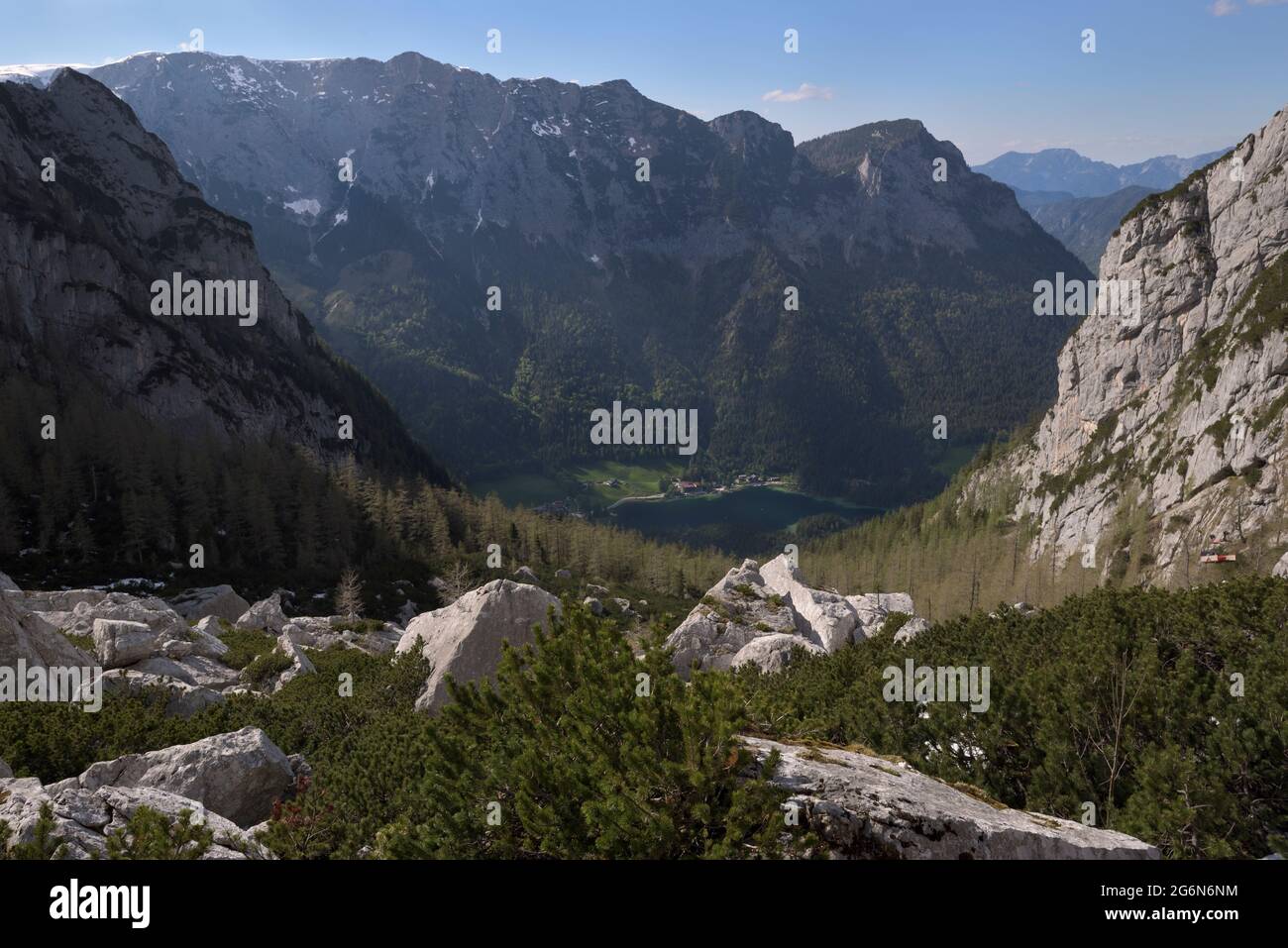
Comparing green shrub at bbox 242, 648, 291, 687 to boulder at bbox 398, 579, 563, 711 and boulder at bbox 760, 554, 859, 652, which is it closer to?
boulder at bbox 398, 579, 563, 711

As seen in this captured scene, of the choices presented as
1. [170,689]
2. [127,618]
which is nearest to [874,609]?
[170,689]

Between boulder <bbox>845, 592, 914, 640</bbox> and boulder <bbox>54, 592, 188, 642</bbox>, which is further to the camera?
boulder <bbox>845, 592, 914, 640</bbox>

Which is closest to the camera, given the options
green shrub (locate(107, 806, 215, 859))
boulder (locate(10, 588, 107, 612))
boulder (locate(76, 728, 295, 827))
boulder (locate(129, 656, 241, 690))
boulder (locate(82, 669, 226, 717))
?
green shrub (locate(107, 806, 215, 859))

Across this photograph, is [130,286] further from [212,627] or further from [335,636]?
[335,636]

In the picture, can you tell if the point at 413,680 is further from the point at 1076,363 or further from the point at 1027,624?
the point at 1076,363

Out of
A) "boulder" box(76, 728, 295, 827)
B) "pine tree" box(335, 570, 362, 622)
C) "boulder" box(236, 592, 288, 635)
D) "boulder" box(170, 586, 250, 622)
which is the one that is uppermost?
"boulder" box(76, 728, 295, 827)

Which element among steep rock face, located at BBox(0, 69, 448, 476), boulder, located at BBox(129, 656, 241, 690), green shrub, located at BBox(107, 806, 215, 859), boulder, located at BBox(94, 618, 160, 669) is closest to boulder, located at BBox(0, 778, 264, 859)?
green shrub, located at BBox(107, 806, 215, 859)

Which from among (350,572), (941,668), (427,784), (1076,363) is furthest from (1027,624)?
(1076,363)
